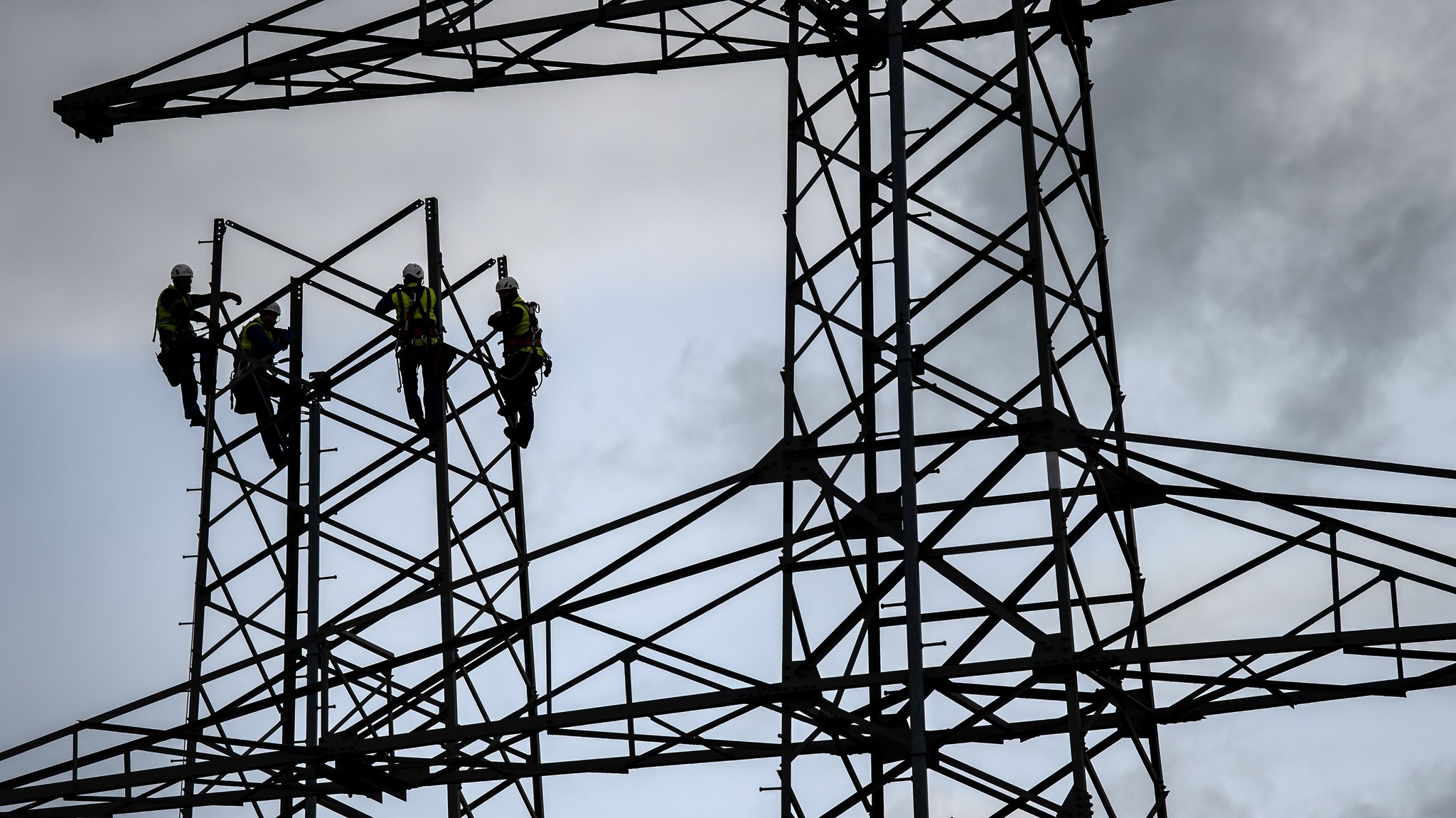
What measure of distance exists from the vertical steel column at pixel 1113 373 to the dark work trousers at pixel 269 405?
8.78 m

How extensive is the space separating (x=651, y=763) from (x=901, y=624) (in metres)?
2.50

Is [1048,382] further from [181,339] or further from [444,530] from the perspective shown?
[181,339]

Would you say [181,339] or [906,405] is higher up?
[181,339]

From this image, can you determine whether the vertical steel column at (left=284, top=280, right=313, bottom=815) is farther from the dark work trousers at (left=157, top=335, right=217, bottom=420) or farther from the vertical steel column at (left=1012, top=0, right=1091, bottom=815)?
the vertical steel column at (left=1012, top=0, right=1091, bottom=815)

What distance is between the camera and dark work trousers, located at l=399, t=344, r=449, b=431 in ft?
79.3

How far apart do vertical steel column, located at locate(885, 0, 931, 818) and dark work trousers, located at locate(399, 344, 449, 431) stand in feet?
22.7

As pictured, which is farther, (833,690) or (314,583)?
(314,583)

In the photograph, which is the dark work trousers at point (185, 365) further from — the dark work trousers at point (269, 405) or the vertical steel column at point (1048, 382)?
the vertical steel column at point (1048, 382)

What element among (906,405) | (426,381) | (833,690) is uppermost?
(426,381)

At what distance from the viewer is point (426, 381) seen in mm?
24781

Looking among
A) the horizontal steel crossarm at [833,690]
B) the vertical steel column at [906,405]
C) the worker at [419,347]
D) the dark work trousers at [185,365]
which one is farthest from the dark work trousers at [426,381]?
the vertical steel column at [906,405]

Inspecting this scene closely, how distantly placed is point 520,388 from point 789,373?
6557 millimetres

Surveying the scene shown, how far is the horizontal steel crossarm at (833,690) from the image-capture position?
18.2 meters

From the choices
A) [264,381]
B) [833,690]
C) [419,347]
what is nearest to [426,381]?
[419,347]
